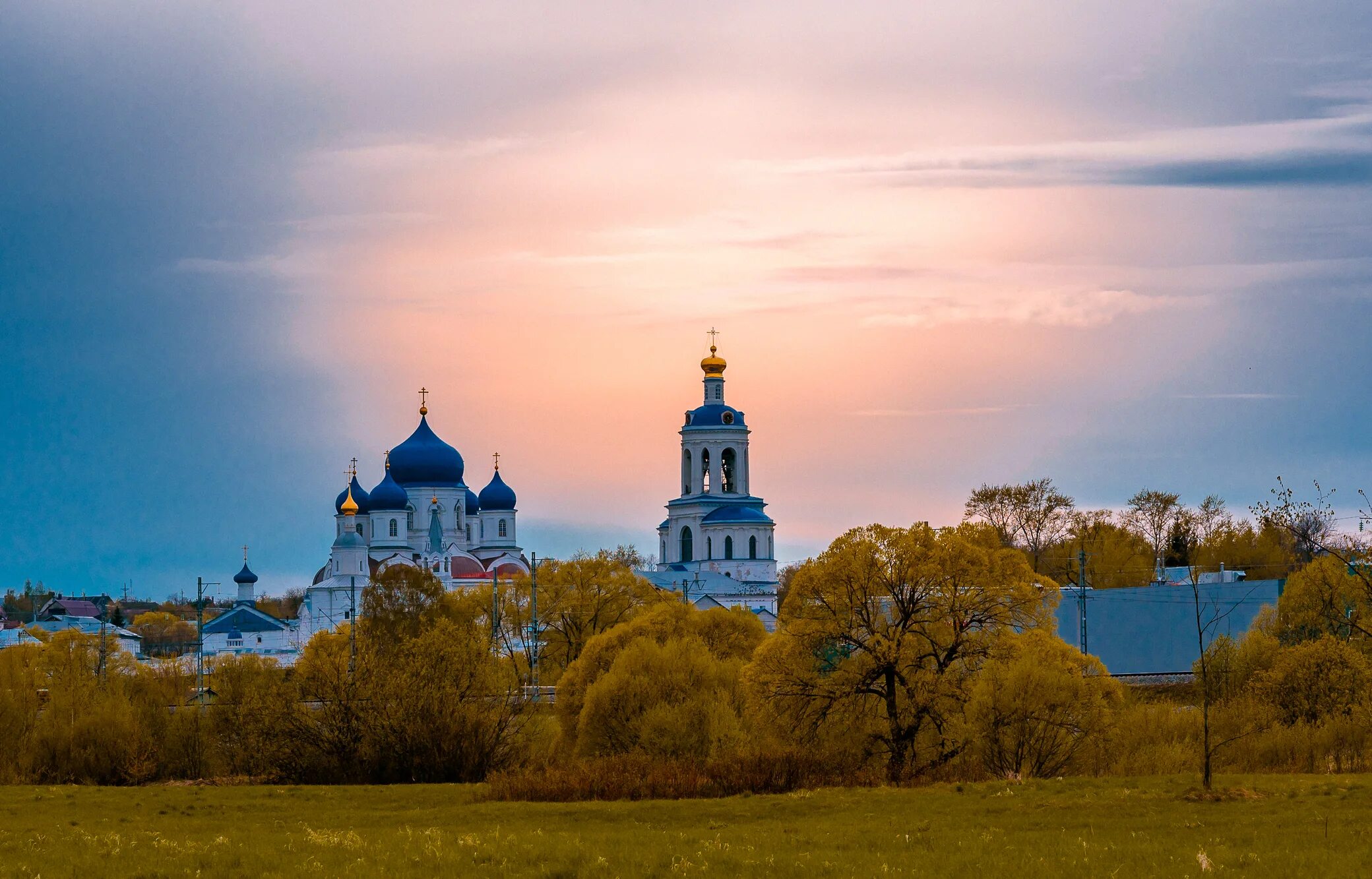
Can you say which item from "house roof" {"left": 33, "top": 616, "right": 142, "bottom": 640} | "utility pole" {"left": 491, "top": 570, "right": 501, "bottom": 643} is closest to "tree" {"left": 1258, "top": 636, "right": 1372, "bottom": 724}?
"utility pole" {"left": 491, "top": 570, "right": 501, "bottom": 643}

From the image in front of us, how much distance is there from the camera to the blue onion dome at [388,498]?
114125mm

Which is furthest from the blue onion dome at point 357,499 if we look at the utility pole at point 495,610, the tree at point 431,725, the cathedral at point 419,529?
the tree at point 431,725

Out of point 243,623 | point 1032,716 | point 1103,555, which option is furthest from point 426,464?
point 1032,716

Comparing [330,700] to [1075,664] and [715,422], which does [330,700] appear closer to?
[1075,664]

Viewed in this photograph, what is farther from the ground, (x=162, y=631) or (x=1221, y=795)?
(x=162, y=631)

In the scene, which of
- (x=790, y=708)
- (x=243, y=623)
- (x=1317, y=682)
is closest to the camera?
(x=790, y=708)

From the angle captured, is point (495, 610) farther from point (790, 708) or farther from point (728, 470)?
point (728, 470)

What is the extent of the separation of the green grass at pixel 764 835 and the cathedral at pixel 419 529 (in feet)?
256

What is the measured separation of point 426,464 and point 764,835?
101 metres

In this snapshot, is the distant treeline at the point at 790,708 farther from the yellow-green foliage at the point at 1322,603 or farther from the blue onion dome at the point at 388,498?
the blue onion dome at the point at 388,498

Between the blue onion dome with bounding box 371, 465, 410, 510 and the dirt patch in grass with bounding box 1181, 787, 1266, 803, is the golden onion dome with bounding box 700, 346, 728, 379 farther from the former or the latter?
the dirt patch in grass with bounding box 1181, 787, 1266, 803

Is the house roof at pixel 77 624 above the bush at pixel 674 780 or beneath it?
above

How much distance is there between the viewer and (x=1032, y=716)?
113 feet

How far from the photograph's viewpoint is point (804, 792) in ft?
90.6
